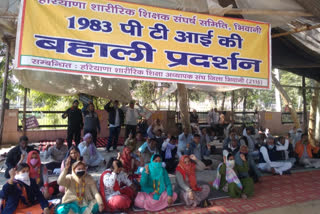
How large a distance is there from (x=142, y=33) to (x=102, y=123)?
7.52 meters

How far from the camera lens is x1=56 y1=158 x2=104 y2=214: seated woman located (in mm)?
3301

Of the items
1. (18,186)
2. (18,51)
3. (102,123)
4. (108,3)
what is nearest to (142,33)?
(108,3)

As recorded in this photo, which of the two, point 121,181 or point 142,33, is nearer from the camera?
point 142,33

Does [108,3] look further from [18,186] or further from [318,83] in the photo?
[318,83]

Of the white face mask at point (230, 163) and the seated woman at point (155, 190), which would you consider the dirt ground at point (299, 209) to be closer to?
the white face mask at point (230, 163)

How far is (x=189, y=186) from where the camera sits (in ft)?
13.4

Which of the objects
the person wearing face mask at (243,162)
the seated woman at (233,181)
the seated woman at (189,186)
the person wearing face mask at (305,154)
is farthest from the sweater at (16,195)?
the person wearing face mask at (305,154)

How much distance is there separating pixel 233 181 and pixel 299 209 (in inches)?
41.0

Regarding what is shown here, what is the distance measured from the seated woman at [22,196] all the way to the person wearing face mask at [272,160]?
470 centimetres

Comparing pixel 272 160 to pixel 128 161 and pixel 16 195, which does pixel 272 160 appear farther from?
pixel 16 195

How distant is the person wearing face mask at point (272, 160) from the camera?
18.9ft

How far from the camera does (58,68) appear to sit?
111 inches

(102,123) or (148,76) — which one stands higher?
(148,76)

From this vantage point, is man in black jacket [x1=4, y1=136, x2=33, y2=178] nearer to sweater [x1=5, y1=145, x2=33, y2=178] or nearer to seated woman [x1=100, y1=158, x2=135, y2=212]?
sweater [x1=5, y1=145, x2=33, y2=178]
